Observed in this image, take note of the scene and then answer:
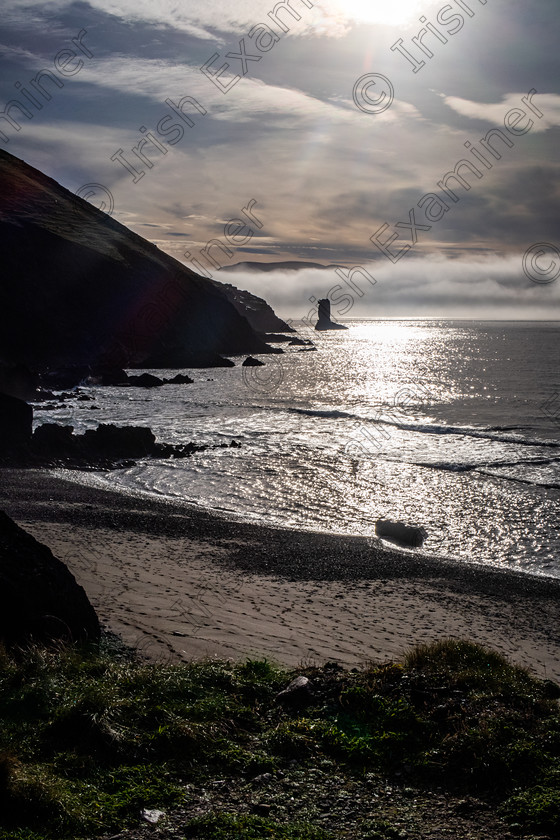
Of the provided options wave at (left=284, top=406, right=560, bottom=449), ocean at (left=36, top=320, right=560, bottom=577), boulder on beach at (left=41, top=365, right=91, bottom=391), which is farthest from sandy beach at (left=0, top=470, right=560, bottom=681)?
boulder on beach at (left=41, top=365, right=91, bottom=391)

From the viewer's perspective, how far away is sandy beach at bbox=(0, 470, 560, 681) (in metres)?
9.06

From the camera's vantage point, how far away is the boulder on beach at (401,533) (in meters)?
17.4

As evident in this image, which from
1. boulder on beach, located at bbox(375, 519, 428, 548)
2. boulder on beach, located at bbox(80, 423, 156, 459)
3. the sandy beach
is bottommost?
the sandy beach

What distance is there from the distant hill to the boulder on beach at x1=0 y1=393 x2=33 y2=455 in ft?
117

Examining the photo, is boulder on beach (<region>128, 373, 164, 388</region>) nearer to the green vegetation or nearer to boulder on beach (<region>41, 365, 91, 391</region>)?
boulder on beach (<region>41, 365, 91, 391</region>)

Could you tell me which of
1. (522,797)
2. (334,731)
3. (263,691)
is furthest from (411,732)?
(263,691)

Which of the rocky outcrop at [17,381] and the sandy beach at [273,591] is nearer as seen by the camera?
the sandy beach at [273,591]

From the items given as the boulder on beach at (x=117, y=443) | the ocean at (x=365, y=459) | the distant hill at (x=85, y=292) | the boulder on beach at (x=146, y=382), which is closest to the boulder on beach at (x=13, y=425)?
the boulder on beach at (x=117, y=443)

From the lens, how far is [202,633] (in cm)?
895

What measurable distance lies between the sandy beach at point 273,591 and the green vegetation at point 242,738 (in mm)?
1428

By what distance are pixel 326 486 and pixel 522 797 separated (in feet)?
62.2

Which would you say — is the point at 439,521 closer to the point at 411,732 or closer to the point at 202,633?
the point at 202,633

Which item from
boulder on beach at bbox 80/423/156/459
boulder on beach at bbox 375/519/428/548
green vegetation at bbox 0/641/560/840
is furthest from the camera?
boulder on beach at bbox 80/423/156/459

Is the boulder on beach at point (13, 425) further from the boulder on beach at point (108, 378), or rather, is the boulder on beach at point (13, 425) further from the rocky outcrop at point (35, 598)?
the boulder on beach at point (108, 378)
